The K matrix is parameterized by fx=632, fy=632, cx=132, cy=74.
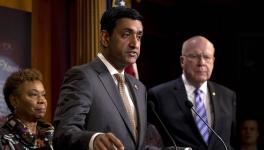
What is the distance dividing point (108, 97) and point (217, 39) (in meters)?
4.19

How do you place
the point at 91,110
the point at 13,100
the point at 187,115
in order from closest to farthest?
the point at 91,110 → the point at 13,100 → the point at 187,115

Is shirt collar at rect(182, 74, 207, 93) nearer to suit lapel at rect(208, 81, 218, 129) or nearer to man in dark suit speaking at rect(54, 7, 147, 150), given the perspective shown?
suit lapel at rect(208, 81, 218, 129)

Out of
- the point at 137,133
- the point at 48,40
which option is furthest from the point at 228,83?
the point at 137,133

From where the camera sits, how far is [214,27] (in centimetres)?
641

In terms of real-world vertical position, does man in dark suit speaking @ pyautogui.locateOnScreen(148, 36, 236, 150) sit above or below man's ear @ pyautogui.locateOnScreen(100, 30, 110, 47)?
below

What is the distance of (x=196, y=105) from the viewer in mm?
3518

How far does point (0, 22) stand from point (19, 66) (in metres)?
0.31

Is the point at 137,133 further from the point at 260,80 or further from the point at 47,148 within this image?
the point at 260,80

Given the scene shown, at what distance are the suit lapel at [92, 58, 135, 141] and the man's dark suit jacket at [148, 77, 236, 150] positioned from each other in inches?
42.1

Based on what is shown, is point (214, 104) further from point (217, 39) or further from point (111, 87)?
point (217, 39)

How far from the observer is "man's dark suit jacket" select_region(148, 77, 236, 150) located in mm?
3457

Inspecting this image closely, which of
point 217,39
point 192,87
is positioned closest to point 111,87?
point 192,87

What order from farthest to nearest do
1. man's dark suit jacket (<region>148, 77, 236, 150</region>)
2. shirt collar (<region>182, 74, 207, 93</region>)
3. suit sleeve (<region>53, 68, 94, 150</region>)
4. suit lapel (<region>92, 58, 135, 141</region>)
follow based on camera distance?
shirt collar (<region>182, 74, 207, 93</region>), man's dark suit jacket (<region>148, 77, 236, 150</region>), suit lapel (<region>92, 58, 135, 141</region>), suit sleeve (<region>53, 68, 94, 150</region>)

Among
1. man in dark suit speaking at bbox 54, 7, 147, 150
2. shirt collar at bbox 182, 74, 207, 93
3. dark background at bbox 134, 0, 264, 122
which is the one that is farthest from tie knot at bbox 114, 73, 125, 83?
dark background at bbox 134, 0, 264, 122
